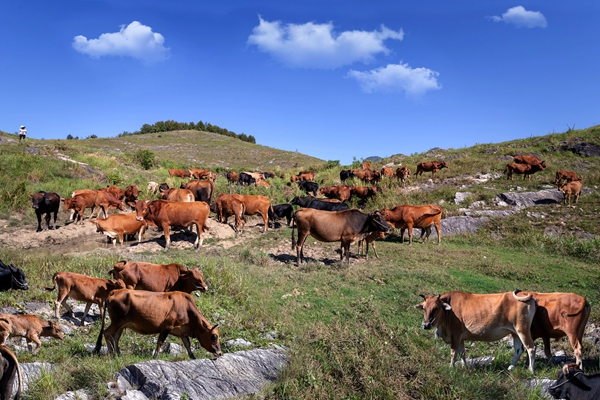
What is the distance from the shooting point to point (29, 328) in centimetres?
667

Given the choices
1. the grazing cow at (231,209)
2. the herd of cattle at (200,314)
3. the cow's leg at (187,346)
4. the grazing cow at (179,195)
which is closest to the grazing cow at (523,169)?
the herd of cattle at (200,314)

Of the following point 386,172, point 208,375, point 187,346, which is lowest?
point 208,375

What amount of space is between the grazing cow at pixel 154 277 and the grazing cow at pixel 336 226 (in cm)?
606

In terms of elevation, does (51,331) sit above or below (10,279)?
below

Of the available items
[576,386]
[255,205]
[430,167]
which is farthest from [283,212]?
[576,386]

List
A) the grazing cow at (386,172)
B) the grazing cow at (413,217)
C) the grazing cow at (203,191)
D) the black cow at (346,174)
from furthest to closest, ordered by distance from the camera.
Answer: the black cow at (346,174) < the grazing cow at (386,172) < the grazing cow at (203,191) < the grazing cow at (413,217)

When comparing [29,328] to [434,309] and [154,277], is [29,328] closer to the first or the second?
[154,277]

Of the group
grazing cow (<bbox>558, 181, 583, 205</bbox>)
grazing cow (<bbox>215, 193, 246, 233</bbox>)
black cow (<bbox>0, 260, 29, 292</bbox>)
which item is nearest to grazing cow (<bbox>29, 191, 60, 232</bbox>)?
grazing cow (<bbox>215, 193, 246, 233</bbox>)

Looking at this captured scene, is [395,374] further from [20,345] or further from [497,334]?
[20,345]

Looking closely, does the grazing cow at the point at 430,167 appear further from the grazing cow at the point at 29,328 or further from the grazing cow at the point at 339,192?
the grazing cow at the point at 29,328

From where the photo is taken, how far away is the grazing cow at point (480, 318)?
287 inches

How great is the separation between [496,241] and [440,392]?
13.4 meters

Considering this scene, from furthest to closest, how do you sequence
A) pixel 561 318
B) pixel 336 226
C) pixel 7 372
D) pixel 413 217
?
pixel 413 217 < pixel 336 226 < pixel 561 318 < pixel 7 372

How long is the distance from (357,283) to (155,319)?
643 centimetres
